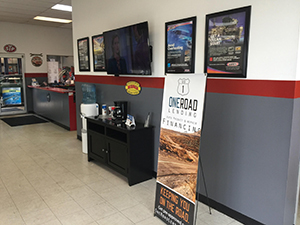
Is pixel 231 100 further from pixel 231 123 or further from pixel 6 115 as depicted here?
pixel 6 115

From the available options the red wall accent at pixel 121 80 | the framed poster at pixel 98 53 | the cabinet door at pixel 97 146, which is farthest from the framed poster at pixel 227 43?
the framed poster at pixel 98 53

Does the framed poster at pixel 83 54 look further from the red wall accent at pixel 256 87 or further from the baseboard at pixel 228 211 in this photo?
the baseboard at pixel 228 211

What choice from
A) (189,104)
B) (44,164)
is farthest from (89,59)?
(189,104)

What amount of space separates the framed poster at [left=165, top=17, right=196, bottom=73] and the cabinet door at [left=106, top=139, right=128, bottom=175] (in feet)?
4.11

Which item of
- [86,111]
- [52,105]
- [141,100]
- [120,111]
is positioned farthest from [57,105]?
[141,100]

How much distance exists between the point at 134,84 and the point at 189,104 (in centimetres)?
172

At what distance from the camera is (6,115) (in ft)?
29.0

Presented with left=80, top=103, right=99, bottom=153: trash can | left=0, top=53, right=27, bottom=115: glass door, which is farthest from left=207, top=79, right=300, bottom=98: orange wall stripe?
left=0, top=53, right=27, bottom=115: glass door

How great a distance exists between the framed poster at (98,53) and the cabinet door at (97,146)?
1267 millimetres

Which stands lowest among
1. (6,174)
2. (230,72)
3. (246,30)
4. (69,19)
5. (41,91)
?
(6,174)

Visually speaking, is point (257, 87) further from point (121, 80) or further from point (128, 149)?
point (121, 80)

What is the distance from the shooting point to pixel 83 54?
526 cm

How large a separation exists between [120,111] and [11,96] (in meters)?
6.65

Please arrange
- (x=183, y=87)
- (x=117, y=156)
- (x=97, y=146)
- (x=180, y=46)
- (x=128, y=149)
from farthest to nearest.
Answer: (x=97, y=146), (x=117, y=156), (x=128, y=149), (x=180, y=46), (x=183, y=87)
